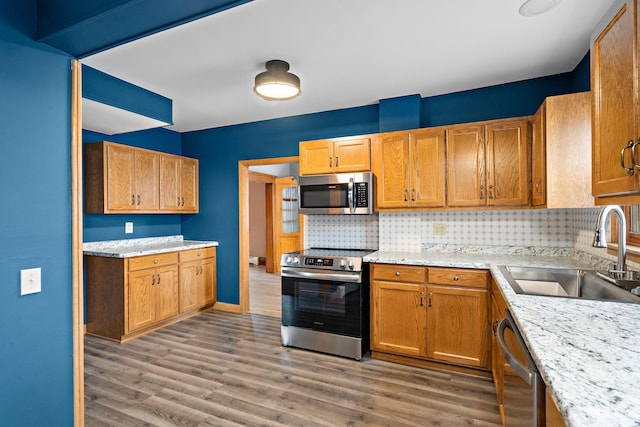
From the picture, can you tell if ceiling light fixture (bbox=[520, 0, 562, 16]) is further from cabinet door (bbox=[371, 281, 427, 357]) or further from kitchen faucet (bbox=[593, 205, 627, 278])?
cabinet door (bbox=[371, 281, 427, 357])

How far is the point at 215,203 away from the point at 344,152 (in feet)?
7.37

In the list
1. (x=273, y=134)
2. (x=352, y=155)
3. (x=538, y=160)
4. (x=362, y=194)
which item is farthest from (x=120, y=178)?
(x=538, y=160)

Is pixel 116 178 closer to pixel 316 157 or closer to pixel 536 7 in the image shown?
pixel 316 157

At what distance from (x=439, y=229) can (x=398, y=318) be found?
1.03m

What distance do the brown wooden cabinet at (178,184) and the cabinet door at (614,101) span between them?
4.23 m

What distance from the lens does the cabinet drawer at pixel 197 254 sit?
160 inches

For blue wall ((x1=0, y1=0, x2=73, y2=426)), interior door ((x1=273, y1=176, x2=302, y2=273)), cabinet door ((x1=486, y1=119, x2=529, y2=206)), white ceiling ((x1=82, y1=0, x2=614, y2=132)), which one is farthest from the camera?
interior door ((x1=273, y1=176, x2=302, y2=273))

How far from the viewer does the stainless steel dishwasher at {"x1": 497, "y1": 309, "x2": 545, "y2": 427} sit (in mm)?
1014

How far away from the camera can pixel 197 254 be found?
4250 millimetres

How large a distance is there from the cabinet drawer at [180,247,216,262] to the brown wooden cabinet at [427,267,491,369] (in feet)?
9.57

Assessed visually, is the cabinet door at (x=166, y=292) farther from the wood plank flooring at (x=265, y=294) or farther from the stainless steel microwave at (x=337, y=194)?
the stainless steel microwave at (x=337, y=194)

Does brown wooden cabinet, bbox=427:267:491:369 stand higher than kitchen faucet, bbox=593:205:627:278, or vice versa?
kitchen faucet, bbox=593:205:627:278

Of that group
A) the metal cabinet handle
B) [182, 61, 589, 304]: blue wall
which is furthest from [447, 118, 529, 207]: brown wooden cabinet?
the metal cabinet handle

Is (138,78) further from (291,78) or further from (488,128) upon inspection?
(488,128)
